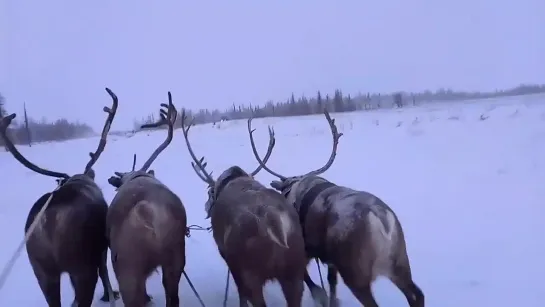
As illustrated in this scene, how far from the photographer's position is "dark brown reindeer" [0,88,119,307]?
3227 mm

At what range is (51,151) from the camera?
9.53 metres

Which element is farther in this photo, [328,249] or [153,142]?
[153,142]

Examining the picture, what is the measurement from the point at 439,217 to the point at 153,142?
577 centimetres

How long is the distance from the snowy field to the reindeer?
1.50 metres

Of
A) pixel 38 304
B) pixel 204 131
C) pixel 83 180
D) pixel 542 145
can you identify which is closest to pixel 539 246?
pixel 542 145

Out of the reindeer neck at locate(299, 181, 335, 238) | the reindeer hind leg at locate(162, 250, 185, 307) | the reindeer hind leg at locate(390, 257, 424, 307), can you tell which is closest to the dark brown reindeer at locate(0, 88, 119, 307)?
the reindeer hind leg at locate(162, 250, 185, 307)

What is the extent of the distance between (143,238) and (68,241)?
1.86ft

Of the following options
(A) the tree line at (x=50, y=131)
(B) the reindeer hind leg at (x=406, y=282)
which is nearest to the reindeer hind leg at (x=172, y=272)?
(B) the reindeer hind leg at (x=406, y=282)

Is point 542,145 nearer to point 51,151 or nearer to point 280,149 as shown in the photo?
point 280,149

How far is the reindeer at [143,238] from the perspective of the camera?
3082 mm

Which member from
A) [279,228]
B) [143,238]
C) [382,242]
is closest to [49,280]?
[143,238]

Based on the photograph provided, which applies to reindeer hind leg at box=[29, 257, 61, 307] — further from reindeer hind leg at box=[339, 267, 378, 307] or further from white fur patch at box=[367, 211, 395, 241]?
white fur patch at box=[367, 211, 395, 241]

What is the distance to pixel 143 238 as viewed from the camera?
3.09m

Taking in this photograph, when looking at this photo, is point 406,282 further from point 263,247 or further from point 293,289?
point 263,247
